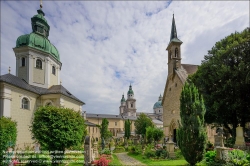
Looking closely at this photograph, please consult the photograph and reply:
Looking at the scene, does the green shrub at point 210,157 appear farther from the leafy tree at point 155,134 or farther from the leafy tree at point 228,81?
the leafy tree at point 155,134

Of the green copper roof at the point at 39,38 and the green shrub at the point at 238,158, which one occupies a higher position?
the green copper roof at the point at 39,38

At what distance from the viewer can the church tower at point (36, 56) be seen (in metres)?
25.7

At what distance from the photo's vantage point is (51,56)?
1102 inches

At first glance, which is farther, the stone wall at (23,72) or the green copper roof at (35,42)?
the green copper roof at (35,42)

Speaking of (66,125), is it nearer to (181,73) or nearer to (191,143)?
(191,143)

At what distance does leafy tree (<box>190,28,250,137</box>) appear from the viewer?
19.3 metres

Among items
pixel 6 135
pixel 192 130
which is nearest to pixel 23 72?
pixel 6 135

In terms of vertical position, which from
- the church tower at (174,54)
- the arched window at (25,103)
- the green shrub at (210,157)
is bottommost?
the green shrub at (210,157)

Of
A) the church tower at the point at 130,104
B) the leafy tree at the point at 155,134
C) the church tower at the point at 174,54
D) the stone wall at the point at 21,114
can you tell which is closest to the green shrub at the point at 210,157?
the leafy tree at the point at 155,134

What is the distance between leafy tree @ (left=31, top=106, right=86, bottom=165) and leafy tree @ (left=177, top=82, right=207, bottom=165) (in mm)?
8188

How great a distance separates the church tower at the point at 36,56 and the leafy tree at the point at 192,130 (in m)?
21.7

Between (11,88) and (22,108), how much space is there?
2.92 meters

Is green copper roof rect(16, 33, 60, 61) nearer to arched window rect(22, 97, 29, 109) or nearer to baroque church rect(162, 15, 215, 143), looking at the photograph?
arched window rect(22, 97, 29, 109)

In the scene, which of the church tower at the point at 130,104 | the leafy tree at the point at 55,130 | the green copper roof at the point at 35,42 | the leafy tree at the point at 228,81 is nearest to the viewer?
the leafy tree at the point at 55,130
